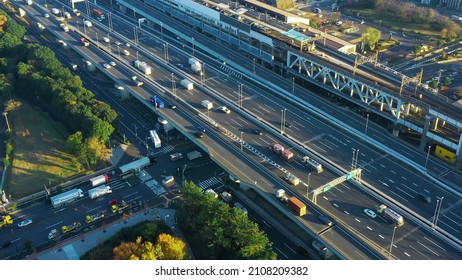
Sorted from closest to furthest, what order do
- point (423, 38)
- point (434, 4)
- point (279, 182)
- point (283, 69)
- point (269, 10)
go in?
point (279, 182)
point (283, 69)
point (269, 10)
point (423, 38)
point (434, 4)

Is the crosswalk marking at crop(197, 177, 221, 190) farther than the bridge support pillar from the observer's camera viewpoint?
No

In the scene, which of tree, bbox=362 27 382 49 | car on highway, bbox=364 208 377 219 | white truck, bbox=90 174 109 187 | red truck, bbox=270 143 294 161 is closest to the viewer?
car on highway, bbox=364 208 377 219

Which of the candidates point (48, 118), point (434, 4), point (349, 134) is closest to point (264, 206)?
point (349, 134)

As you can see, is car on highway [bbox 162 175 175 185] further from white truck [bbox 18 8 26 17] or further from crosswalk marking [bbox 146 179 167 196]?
white truck [bbox 18 8 26 17]

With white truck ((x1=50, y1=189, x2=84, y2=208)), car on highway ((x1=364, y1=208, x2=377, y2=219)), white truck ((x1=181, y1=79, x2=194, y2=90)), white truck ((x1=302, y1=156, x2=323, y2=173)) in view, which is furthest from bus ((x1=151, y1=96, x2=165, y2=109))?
car on highway ((x1=364, y1=208, x2=377, y2=219))

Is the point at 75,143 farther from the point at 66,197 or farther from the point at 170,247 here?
the point at 170,247

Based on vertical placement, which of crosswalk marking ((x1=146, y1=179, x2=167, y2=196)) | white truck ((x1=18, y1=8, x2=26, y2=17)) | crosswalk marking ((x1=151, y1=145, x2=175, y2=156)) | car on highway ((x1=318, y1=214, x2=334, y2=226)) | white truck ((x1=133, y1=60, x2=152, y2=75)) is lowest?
crosswalk marking ((x1=146, y1=179, x2=167, y2=196))

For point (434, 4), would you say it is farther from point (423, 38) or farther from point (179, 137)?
point (179, 137)
